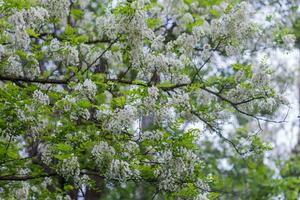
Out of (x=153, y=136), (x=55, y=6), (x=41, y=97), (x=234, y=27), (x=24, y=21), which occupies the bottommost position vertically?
(x=153, y=136)

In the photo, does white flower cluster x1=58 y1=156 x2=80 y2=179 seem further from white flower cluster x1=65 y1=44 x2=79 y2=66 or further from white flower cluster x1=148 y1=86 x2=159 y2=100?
white flower cluster x1=65 y1=44 x2=79 y2=66

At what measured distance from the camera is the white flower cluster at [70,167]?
6336 mm

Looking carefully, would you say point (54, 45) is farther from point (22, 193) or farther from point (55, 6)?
point (22, 193)

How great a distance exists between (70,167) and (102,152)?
1.36 feet

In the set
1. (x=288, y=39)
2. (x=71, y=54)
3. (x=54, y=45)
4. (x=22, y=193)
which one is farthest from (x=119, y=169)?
(x=288, y=39)

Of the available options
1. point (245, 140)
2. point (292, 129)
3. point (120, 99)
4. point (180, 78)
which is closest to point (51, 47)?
point (120, 99)

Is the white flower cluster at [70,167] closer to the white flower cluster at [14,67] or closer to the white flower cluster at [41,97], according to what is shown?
the white flower cluster at [41,97]

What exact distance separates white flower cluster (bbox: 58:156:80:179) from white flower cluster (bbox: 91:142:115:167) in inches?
9.4

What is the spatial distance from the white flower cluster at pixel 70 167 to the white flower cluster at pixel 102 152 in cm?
24

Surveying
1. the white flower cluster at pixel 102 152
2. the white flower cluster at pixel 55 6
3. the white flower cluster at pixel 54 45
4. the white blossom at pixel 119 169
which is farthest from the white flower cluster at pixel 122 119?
the white flower cluster at pixel 55 6

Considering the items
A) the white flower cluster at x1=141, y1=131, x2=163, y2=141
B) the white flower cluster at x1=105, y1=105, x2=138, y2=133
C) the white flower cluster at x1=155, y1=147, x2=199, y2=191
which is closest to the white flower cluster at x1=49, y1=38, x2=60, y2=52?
the white flower cluster at x1=105, y1=105, x2=138, y2=133

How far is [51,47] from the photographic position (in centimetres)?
678

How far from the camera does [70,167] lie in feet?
20.9

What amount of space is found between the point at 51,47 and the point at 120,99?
1.25m
